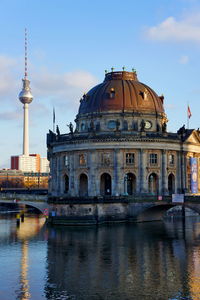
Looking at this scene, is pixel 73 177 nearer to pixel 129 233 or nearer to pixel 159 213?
pixel 159 213

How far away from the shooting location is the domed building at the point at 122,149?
348ft

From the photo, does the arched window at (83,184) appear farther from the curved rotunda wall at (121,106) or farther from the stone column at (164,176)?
the stone column at (164,176)

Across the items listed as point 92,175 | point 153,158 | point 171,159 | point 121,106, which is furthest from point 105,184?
point 121,106

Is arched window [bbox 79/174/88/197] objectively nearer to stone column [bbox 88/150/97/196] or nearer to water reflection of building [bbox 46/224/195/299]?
stone column [bbox 88/150/97/196]

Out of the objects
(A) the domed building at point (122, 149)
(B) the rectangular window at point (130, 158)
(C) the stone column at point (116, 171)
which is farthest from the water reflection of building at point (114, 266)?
(B) the rectangular window at point (130, 158)

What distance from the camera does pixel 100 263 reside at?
57.8 m

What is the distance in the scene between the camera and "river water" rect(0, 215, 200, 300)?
44.5m

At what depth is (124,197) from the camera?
101 meters

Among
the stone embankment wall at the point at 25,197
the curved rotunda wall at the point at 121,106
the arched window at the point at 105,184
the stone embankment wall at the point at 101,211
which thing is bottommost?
the stone embankment wall at the point at 101,211

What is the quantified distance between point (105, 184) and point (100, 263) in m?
56.8

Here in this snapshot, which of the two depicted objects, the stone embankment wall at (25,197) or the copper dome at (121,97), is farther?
the copper dome at (121,97)

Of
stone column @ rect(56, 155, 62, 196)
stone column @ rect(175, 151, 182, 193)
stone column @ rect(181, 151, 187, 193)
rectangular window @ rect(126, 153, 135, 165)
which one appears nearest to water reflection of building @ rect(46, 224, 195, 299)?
rectangular window @ rect(126, 153, 135, 165)

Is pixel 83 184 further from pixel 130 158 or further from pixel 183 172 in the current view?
pixel 183 172

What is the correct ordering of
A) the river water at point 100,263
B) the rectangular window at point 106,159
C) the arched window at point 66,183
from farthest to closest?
the arched window at point 66,183 < the rectangular window at point 106,159 < the river water at point 100,263
